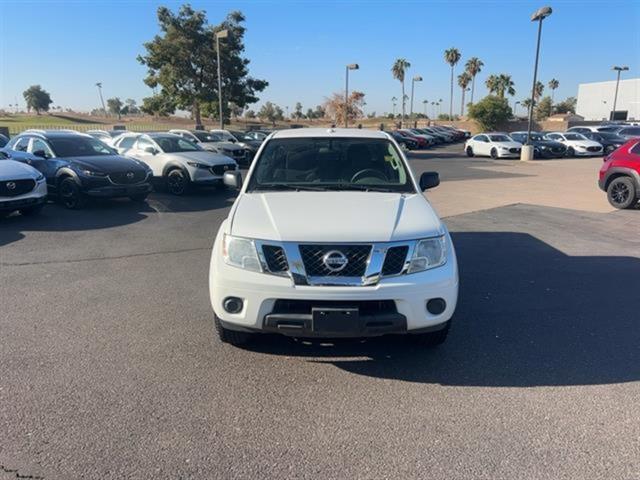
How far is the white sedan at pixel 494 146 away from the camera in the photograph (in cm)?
2727

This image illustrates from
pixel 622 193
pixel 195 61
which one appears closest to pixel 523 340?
pixel 622 193

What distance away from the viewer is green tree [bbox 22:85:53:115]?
108500mm

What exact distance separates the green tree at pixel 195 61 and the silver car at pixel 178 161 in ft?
100

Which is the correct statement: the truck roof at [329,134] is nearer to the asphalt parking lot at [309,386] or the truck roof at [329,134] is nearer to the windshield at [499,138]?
the asphalt parking lot at [309,386]

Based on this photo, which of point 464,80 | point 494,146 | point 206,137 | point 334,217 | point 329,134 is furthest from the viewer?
point 464,80

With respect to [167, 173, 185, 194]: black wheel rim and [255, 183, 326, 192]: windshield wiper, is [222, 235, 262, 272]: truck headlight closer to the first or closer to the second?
[255, 183, 326, 192]: windshield wiper

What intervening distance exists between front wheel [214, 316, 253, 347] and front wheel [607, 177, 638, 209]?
1054 centimetres

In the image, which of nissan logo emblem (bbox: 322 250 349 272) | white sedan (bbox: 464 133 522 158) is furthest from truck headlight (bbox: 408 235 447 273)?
white sedan (bbox: 464 133 522 158)

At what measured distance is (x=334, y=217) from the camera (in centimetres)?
360

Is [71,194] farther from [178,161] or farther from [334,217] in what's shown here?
[334,217]

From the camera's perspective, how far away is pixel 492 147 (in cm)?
2784

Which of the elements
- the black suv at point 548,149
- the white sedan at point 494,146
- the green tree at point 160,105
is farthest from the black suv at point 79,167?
the green tree at point 160,105

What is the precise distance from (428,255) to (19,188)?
8.36m

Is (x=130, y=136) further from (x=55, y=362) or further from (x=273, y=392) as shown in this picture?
(x=273, y=392)
